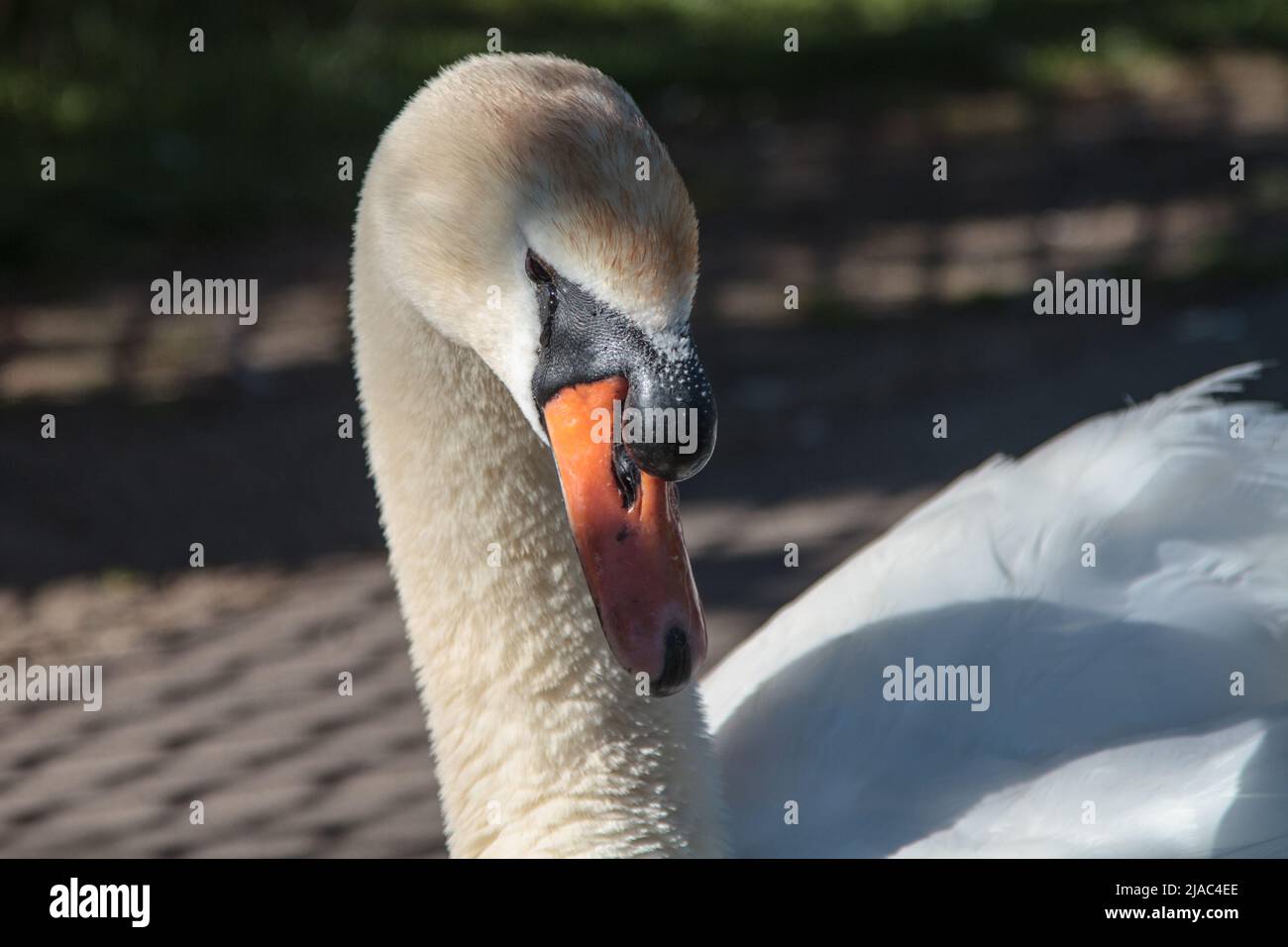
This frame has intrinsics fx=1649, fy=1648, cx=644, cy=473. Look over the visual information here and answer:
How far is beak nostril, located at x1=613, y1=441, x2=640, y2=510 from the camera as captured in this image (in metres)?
1.84

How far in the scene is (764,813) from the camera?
2.33 m

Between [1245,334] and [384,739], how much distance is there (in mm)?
3052

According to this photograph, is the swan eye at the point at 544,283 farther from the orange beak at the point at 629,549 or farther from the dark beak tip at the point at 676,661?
the dark beak tip at the point at 676,661

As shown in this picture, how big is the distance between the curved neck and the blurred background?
47.2 inches

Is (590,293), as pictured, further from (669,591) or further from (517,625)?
(517,625)

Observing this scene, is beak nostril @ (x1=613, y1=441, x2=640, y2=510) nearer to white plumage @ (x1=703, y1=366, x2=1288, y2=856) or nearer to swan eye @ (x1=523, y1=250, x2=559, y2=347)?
swan eye @ (x1=523, y1=250, x2=559, y2=347)

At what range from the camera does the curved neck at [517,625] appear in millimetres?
2146

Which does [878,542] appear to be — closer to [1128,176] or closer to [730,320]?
[730,320]

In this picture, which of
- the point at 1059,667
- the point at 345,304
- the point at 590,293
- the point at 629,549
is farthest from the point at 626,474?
the point at 345,304

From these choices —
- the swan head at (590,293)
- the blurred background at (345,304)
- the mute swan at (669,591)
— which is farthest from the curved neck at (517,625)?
the blurred background at (345,304)

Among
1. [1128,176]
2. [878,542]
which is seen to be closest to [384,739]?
[878,542]

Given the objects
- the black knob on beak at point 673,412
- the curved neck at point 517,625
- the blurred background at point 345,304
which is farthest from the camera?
the blurred background at point 345,304

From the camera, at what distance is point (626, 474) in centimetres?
185

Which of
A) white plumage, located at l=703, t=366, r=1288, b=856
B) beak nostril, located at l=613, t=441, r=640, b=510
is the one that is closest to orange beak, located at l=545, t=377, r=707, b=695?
beak nostril, located at l=613, t=441, r=640, b=510
